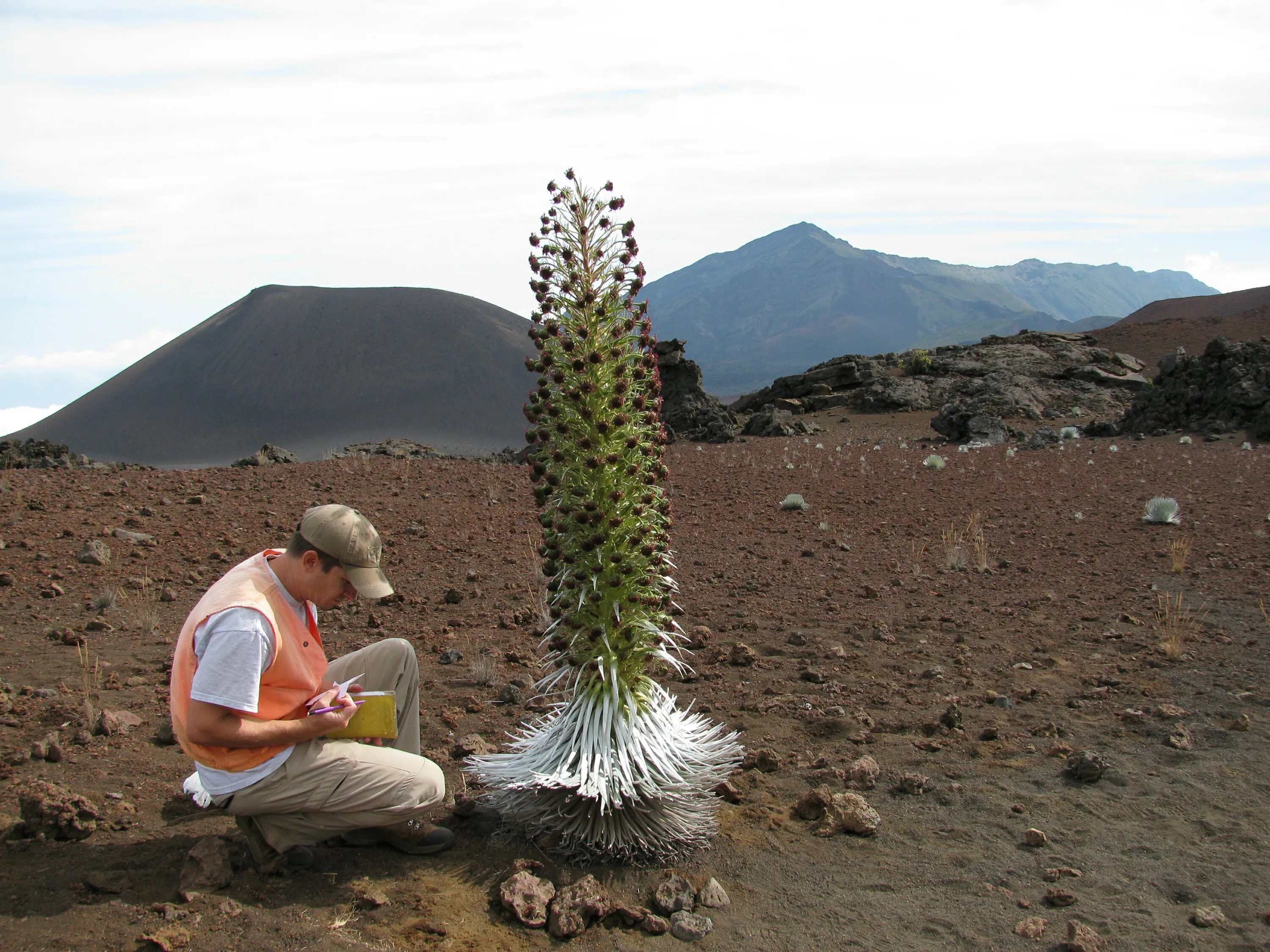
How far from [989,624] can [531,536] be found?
3904mm

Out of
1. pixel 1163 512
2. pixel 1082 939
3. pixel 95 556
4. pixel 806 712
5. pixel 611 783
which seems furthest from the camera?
pixel 1163 512

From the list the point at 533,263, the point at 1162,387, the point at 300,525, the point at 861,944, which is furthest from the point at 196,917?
the point at 1162,387

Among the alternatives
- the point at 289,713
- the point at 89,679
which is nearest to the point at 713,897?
the point at 289,713

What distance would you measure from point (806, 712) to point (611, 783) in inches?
62.5

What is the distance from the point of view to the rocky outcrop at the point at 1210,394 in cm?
1756

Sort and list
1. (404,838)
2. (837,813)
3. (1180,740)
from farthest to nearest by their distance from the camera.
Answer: (1180,740) → (837,813) → (404,838)

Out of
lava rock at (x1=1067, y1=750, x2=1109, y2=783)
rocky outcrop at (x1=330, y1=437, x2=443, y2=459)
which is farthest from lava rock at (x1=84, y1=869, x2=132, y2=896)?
rocky outcrop at (x1=330, y1=437, x2=443, y2=459)

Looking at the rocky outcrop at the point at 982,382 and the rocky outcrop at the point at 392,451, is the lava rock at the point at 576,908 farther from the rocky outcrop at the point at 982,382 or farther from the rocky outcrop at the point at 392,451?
the rocky outcrop at the point at 982,382

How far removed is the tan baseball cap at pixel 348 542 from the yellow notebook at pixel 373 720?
0.42m

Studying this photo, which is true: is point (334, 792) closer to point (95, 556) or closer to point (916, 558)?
point (95, 556)

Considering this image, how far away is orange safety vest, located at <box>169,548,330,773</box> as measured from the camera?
2.72 metres

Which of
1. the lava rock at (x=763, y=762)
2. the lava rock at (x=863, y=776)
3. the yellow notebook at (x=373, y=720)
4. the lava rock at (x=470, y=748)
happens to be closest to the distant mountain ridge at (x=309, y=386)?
the lava rock at (x=470, y=748)

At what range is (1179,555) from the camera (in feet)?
23.0

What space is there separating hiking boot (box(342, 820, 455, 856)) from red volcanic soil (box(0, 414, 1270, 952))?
0.04 meters
